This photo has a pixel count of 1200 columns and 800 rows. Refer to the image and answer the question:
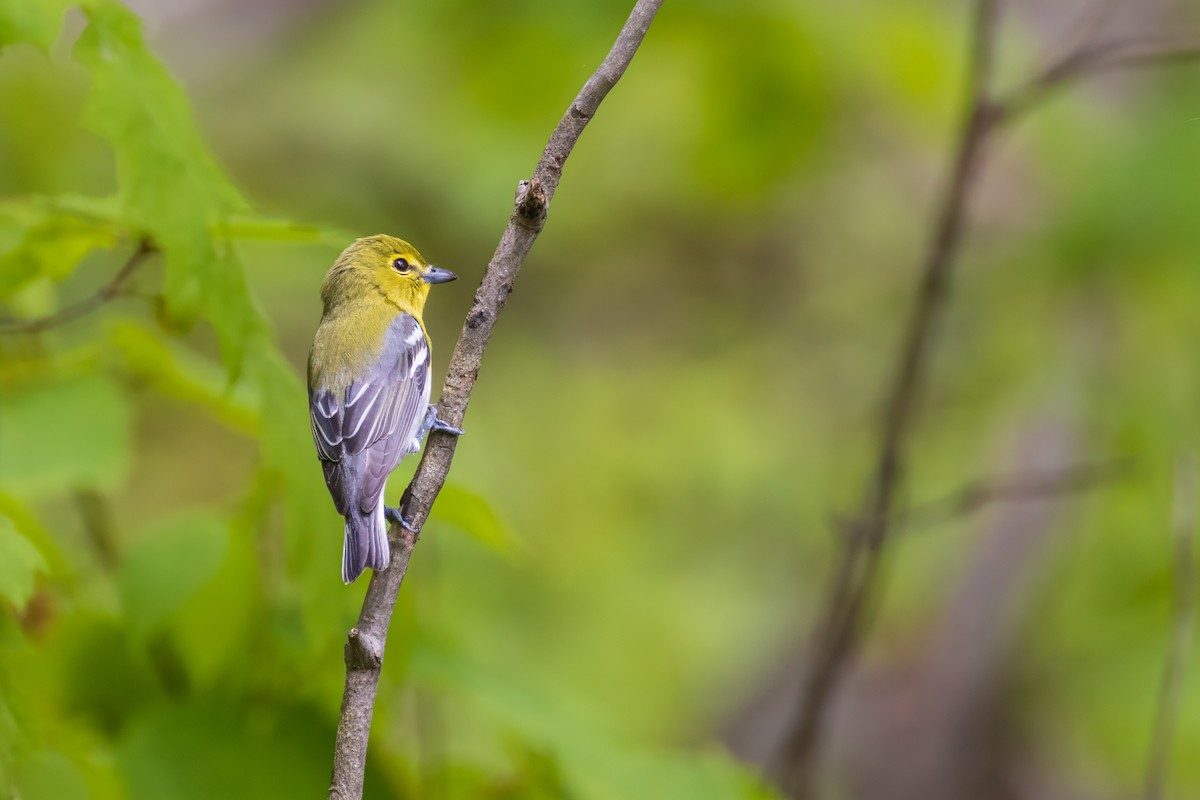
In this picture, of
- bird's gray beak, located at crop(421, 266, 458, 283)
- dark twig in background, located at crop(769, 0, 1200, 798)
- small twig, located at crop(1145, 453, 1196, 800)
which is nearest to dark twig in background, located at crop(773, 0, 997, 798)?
dark twig in background, located at crop(769, 0, 1200, 798)

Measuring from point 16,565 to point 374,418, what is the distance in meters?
0.93

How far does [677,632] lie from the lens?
20.2 ft

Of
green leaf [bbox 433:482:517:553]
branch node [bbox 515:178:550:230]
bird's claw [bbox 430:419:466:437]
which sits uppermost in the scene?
branch node [bbox 515:178:550:230]

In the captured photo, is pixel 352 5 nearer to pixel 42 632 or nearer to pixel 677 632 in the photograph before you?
pixel 677 632

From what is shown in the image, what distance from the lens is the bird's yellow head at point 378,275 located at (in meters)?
2.72

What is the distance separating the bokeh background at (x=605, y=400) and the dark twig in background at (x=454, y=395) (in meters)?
0.40

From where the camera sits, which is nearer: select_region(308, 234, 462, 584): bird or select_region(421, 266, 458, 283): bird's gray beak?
select_region(308, 234, 462, 584): bird

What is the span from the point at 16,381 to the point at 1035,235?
433 cm

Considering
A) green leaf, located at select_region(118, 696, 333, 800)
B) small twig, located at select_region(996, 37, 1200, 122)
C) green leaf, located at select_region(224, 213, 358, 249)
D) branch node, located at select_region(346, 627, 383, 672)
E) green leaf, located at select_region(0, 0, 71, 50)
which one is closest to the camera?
branch node, located at select_region(346, 627, 383, 672)

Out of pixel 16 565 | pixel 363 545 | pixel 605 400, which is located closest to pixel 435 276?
pixel 363 545

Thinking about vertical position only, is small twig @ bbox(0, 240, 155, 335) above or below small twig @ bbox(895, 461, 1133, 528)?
below

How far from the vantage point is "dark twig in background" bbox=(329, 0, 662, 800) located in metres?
1.36

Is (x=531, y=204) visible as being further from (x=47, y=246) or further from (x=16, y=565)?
(x=47, y=246)

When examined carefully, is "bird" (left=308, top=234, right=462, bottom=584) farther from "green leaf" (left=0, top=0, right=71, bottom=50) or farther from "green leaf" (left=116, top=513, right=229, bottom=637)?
"green leaf" (left=0, top=0, right=71, bottom=50)
